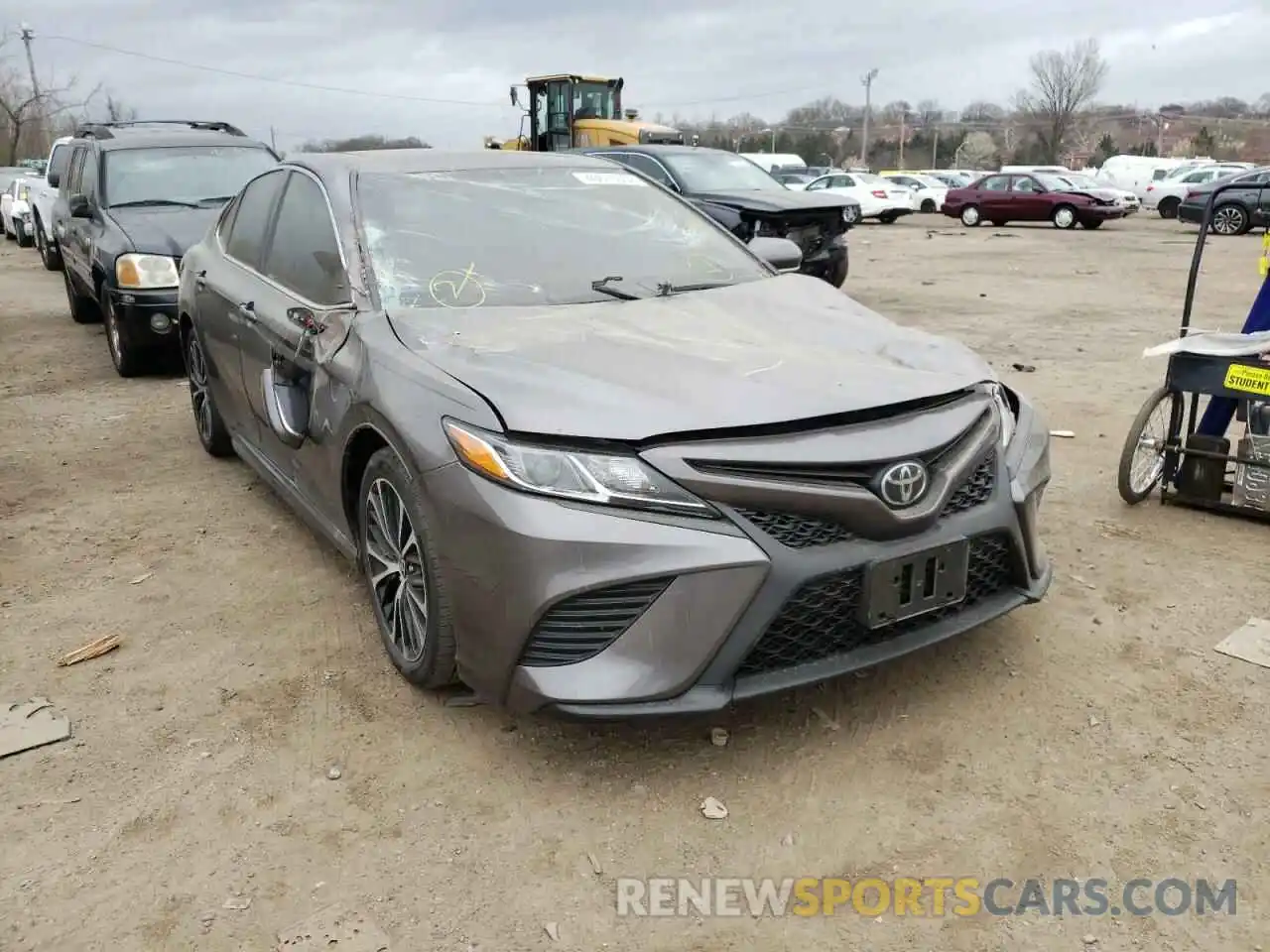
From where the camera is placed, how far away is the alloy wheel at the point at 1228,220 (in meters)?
20.8

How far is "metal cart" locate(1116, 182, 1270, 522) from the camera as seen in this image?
4.27 metres

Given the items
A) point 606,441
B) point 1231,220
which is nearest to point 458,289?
point 606,441

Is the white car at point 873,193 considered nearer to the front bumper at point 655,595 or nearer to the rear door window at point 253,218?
the rear door window at point 253,218

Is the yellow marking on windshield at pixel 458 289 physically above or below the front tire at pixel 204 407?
above

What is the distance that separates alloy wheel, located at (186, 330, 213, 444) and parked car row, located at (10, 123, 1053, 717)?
3.69ft

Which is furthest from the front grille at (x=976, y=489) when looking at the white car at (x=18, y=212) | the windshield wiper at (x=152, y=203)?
the white car at (x=18, y=212)

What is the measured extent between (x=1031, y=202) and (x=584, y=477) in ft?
82.4

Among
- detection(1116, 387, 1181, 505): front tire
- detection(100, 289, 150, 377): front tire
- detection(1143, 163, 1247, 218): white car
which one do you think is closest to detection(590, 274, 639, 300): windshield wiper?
detection(1116, 387, 1181, 505): front tire

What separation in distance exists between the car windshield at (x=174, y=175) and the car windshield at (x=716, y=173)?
14.4 feet

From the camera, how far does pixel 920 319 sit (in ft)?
34.2

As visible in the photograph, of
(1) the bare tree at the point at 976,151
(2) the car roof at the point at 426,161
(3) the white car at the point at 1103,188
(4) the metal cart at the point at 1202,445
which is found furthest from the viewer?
(1) the bare tree at the point at 976,151

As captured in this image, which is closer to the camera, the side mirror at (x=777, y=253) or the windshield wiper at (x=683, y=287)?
the windshield wiper at (x=683, y=287)

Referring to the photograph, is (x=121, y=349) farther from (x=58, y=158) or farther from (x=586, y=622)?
(x=58, y=158)

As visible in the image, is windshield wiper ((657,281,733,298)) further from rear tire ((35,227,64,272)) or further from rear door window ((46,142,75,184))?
rear tire ((35,227,64,272))
